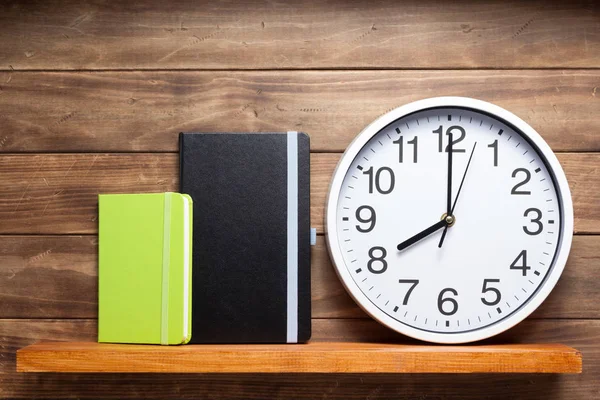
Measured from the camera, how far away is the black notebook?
3.09 feet

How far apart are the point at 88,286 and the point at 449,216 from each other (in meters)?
0.61

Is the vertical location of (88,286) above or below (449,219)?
below

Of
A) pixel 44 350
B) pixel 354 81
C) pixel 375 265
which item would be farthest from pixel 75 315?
pixel 354 81

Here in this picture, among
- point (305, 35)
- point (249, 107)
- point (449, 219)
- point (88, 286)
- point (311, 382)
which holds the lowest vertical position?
point (311, 382)

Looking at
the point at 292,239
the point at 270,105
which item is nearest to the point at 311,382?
the point at 292,239

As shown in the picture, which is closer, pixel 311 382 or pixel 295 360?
pixel 295 360

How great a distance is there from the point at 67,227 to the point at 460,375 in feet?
2.33

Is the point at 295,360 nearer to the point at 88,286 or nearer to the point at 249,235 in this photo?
the point at 249,235

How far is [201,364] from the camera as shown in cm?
88

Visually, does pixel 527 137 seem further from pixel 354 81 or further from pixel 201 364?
pixel 201 364

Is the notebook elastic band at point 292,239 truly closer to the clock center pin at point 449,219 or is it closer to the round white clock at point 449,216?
the round white clock at point 449,216

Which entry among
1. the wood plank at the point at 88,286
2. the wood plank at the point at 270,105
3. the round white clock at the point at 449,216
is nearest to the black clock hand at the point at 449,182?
the round white clock at the point at 449,216

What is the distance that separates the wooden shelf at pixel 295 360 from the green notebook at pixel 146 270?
0.05 m

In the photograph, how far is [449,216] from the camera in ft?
3.10
